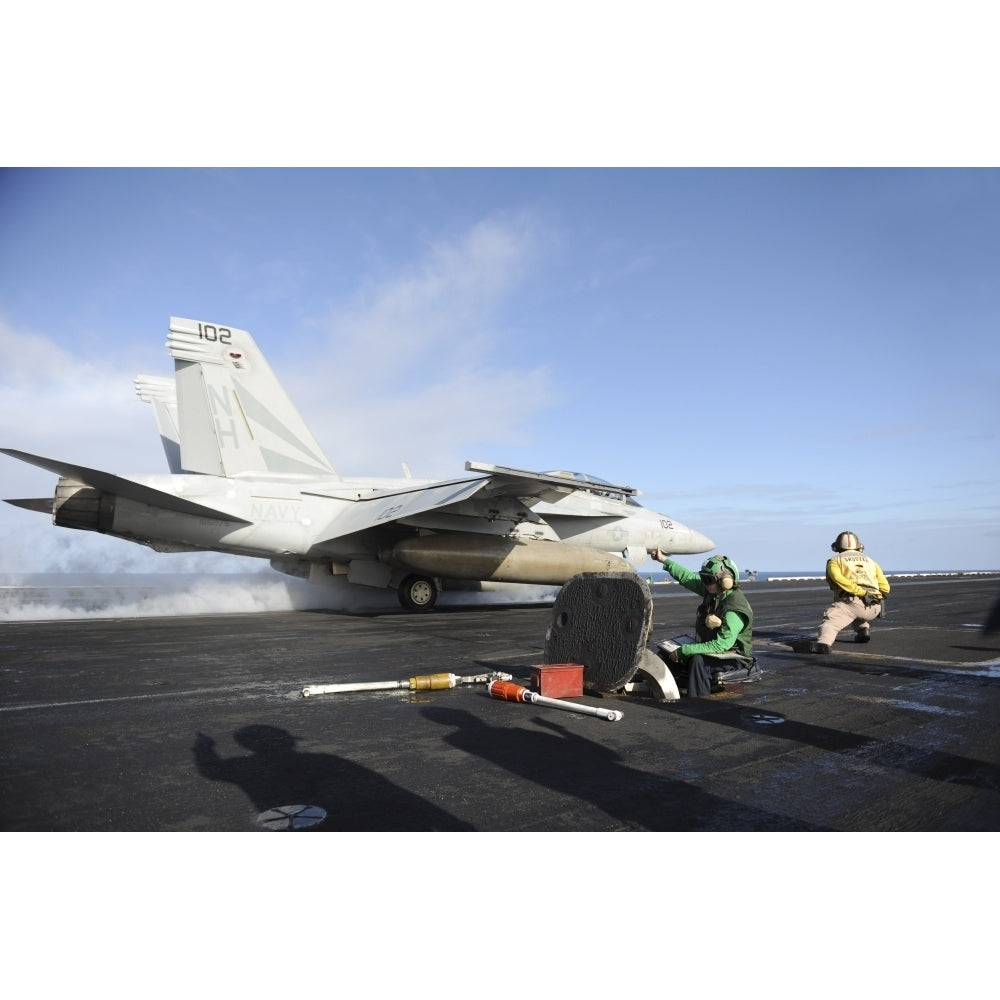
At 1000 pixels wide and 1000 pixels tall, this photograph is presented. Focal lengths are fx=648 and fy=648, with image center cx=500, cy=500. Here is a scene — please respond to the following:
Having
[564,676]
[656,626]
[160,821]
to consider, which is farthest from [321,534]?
[160,821]

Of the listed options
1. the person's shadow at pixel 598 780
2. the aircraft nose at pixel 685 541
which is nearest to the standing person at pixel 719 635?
the person's shadow at pixel 598 780

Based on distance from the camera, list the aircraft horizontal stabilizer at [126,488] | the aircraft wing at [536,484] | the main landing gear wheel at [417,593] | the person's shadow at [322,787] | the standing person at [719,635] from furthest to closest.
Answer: the main landing gear wheel at [417,593] < the aircraft wing at [536,484] < the aircraft horizontal stabilizer at [126,488] < the standing person at [719,635] < the person's shadow at [322,787]

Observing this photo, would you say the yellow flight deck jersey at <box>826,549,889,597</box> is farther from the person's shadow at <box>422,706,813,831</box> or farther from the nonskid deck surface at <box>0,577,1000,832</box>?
the person's shadow at <box>422,706,813,831</box>

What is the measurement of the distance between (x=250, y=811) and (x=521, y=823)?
128 cm

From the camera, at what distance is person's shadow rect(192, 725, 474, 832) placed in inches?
117

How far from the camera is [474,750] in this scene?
4145 mm

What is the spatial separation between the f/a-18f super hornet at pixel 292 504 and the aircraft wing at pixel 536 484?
4 centimetres

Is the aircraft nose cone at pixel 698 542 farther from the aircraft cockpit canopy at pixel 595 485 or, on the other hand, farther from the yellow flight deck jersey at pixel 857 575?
the yellow flight deck jersey at pixel 857 575

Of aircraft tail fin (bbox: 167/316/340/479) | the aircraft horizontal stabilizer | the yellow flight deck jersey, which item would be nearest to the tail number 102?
aircraft tail fin (bbox: 167/316/340/479)

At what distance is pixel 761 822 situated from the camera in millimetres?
2961

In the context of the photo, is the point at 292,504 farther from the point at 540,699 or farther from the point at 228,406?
the point at 540,699

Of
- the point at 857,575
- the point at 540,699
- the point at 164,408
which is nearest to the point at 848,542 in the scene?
the point at 857,575

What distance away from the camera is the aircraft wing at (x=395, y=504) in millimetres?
13594

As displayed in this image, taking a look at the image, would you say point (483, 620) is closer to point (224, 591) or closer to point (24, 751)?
point (224, 591)
